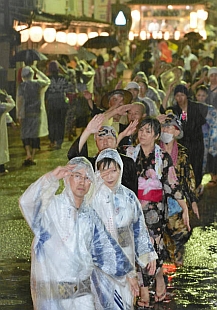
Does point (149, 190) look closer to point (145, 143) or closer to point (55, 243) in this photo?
point (145, 143)

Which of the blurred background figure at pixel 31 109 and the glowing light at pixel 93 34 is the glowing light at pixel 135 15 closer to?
the glowing light at pixel 93 34

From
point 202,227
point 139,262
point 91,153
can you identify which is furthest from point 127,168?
point 202,227

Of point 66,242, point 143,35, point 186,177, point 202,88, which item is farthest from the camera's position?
point 202,88

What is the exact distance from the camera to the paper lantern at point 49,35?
8805mm

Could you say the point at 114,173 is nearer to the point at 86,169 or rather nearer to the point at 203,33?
the point at 86,169

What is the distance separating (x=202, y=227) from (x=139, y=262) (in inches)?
107

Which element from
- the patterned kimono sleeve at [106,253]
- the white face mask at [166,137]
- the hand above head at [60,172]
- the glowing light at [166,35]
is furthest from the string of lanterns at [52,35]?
the patterned kimono sleeve at [106,253]

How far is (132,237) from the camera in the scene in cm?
703

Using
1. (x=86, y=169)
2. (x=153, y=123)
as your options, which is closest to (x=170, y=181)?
(x=153, y=123)

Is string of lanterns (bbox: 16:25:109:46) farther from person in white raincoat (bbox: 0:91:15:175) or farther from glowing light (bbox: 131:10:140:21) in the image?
person in white raincoat (bbox: 0:91:15:175)

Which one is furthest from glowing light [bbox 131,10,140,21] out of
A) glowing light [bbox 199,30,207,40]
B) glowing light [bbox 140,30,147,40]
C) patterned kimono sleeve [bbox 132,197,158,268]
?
patterned kimono sleeve [bbox 132,197,158,268]

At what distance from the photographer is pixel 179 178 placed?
8250 mm

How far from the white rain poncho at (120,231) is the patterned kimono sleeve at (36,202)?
50cm

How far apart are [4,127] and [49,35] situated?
2.72 feet
